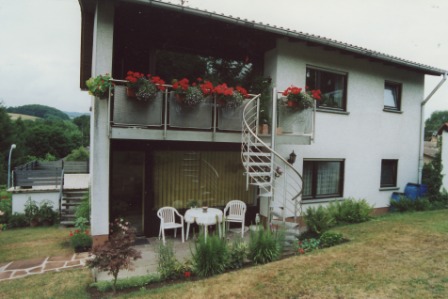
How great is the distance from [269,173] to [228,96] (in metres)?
2.26

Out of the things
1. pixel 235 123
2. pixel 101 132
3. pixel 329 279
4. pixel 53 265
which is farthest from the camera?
pixel 235 123

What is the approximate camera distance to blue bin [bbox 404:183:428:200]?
1159 centimetres

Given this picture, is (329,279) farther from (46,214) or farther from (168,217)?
(46,214)

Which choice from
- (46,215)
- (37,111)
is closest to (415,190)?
(46,215)

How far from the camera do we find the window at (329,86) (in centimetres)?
995

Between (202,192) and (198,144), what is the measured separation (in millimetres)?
1485

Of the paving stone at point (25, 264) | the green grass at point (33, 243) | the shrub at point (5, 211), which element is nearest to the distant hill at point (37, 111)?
the shrub at point (5, 211)

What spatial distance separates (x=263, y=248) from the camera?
20.3ft

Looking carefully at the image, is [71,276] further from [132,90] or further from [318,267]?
[318,267]

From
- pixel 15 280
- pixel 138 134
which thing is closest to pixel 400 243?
pixel 138 134

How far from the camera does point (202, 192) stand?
29.7 ft

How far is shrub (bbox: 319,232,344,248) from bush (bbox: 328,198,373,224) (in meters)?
2.12

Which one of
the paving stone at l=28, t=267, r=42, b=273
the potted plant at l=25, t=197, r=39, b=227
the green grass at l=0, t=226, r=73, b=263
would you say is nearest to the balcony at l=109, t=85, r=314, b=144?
the paving stone at l=28, t=267, r=42, b=273

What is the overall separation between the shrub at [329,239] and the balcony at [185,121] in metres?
2.63
